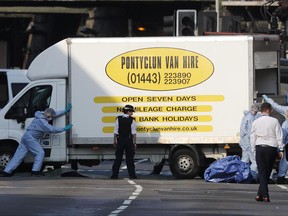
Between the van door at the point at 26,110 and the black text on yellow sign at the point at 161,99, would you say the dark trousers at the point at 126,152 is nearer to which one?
the black text on yellow sign at the point at 161,99

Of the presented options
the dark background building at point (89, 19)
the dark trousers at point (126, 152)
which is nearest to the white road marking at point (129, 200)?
the dark trousers at point (126, 152)

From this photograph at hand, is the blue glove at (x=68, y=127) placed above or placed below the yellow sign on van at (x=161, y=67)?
below

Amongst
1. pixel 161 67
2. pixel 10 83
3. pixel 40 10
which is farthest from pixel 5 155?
pixel 40 10

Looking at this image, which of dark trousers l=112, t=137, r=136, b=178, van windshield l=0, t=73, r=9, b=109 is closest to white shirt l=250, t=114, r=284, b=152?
dark trousers l=112, t=137, r=136, b=178

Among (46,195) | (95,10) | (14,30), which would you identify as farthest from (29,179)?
(14,30)

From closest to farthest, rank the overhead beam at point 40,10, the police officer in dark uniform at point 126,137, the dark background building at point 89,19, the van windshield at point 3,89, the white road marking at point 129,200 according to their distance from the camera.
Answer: the white road marking at point 129,200 → the police officer in dark uniform at point 126,137 → the van windshield at point 3,89 → the dark background building at point 89,19 → the overhead beam at point 40,10

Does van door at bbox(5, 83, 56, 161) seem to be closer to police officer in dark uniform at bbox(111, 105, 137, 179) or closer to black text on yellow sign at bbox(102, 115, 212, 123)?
black text on yellow sign at bbox(102, 115, 212, 123)

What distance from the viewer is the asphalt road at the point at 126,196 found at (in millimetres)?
16391

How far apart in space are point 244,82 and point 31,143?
4897 millimetres

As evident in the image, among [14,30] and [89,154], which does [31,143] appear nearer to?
[89,154]

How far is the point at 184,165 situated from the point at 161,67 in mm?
2217

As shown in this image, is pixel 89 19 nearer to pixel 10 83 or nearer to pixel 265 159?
pixel 10 83

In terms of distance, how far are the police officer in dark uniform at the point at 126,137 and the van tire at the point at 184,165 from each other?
93 cm

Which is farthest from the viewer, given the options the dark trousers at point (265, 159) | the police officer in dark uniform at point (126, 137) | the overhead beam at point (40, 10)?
the overhead beam at point (40, 10)
